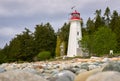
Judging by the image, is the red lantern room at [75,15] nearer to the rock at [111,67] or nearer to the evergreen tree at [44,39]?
the evergreen tree at [44,39]

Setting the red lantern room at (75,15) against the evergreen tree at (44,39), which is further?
the evergreen tree at (44,39)

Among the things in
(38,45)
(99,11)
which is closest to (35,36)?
(38,45)

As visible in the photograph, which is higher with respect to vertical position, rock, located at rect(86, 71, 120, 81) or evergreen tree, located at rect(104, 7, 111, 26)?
evergreen tree, located at rect(104, 7, 111, 26)

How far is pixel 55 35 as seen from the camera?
53188mm

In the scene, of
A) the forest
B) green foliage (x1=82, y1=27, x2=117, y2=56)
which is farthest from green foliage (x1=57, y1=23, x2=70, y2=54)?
green foliage (x1=82, y1=27, x2=117, y2=56)

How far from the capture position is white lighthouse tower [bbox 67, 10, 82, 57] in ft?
146

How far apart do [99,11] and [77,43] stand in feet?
29.4

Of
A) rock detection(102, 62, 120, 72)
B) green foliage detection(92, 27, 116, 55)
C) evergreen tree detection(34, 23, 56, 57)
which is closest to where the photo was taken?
rock detection(102, 62, 120, 72)

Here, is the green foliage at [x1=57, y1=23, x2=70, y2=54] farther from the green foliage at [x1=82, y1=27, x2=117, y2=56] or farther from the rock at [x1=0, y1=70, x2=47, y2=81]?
the rock at [x1=0, y1=70, x2=47, y2=81]

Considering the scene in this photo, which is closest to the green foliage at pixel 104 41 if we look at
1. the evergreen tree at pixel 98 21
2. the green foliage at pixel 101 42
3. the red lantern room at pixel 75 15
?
the green foliage at pixel 101 42

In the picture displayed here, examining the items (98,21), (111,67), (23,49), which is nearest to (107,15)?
(98,21)

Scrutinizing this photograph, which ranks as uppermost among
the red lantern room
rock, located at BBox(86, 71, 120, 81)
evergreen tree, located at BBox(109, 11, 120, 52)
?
the red lantern room

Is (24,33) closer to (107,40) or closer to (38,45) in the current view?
(38,45)

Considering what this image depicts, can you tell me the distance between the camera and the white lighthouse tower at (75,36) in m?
44.6
